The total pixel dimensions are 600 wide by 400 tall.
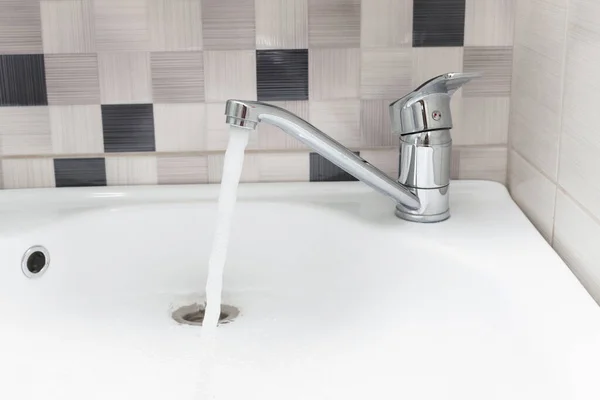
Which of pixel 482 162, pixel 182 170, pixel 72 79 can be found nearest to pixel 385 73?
pixel 482 162

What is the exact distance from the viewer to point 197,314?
96cm

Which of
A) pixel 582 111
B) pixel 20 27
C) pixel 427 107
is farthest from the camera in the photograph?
→ pixel 20 27

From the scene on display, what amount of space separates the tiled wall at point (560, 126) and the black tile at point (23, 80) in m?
0.57

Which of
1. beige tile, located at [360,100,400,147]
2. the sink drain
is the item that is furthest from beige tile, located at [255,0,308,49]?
the sink drain

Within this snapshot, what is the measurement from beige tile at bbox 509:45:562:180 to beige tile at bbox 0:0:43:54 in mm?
571

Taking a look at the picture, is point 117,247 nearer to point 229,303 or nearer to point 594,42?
point 229,303

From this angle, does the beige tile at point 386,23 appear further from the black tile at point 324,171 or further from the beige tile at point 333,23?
the black tile at point 324,171

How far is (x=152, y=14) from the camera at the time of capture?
100 cm

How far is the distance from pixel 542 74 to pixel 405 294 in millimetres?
279

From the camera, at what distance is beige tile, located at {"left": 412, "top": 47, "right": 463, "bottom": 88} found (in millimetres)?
1020

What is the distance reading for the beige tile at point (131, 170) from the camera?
1047 mm

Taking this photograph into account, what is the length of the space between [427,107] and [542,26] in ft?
0.50

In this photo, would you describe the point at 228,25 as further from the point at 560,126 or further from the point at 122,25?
the point at 560,126

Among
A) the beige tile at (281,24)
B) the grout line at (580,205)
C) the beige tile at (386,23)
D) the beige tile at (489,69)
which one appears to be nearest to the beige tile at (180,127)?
the beige tile at (281,24)
